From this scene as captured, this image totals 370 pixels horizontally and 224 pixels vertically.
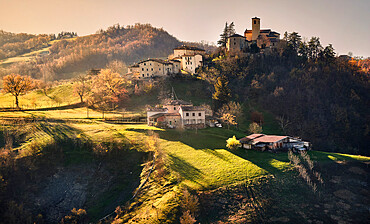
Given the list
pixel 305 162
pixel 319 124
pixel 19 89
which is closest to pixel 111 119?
pixel 19 89

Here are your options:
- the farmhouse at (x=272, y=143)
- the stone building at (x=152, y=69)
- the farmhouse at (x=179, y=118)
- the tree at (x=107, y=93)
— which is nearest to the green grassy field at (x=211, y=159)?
the farmhouse at (x=272, y=143)

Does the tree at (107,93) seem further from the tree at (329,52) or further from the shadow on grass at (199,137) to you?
the tree at (329,52)

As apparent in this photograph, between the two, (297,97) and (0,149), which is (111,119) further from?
(297,97)

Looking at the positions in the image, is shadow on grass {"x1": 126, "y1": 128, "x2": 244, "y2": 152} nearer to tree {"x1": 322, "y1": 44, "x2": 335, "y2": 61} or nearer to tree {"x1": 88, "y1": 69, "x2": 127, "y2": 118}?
tree {"x1": 88, "y1": 69, "x2": 127, "y2": 118}

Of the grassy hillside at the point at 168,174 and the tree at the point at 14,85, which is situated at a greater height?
the tree at the point at 14,85

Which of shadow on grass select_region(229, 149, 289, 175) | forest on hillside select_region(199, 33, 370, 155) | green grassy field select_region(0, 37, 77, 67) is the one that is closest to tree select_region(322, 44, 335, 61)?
forest on hillside select_region(199, 33, 370, 155)
